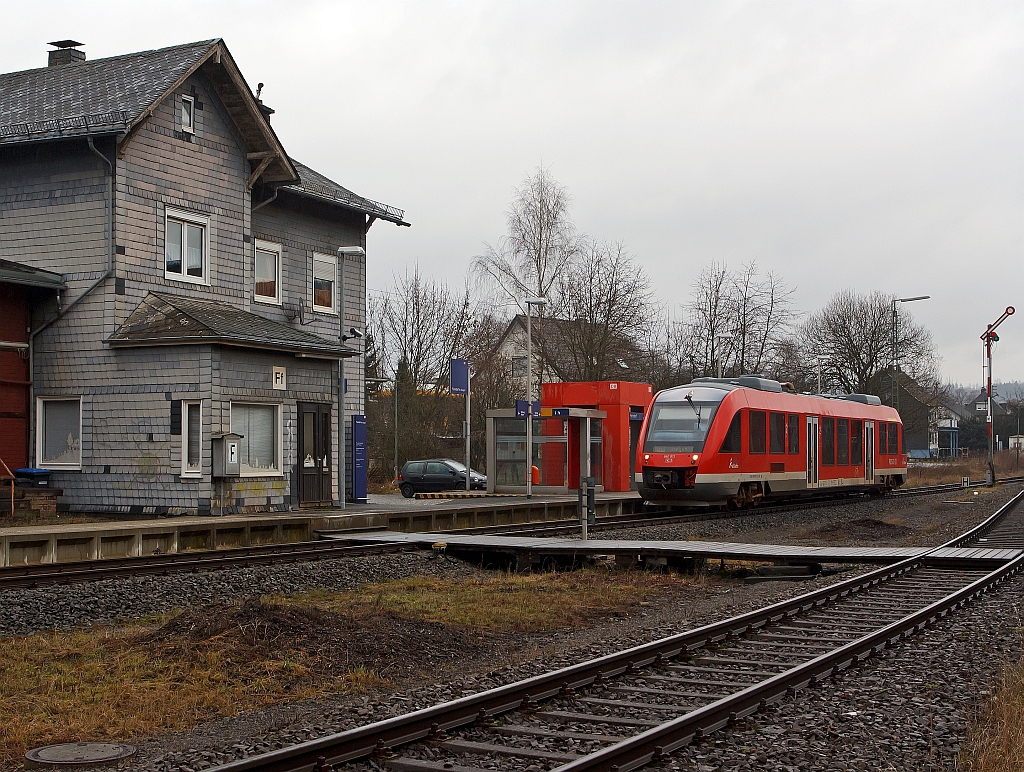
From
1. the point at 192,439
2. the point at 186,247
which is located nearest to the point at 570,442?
the point at 186,247

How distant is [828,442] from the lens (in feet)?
102

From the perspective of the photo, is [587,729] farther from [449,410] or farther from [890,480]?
[449,410]

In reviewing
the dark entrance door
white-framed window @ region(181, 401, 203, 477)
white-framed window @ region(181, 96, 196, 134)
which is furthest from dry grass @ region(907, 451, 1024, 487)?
white-framed window @ region(181, 96, 196, 134)

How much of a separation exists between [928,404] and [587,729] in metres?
61.0

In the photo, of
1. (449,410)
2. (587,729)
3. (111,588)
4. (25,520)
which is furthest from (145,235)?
(449,410)

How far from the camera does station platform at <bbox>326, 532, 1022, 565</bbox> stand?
16.1 m

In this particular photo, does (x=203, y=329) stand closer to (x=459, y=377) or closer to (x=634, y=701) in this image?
(x=459, y=377)

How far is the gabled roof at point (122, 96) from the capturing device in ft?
76.2

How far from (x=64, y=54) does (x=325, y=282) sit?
8901 mm

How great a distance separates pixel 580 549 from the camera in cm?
1712

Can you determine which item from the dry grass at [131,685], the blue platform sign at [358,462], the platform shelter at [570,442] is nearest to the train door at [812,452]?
the platform shelter at [570,442]

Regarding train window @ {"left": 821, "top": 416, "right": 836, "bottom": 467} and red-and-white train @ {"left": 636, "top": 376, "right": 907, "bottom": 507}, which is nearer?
red-and-white train @ {"left": 636, "top": 376, "right": 907, "bottom": 507}

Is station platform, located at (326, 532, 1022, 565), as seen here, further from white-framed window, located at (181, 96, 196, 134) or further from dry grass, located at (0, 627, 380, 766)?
white-framed window, located at (181, 96, 196, 134)

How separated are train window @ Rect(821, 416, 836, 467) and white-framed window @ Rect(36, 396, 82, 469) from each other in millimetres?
18365
